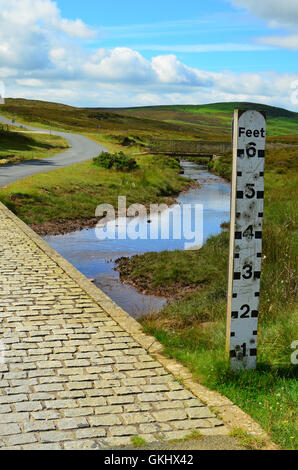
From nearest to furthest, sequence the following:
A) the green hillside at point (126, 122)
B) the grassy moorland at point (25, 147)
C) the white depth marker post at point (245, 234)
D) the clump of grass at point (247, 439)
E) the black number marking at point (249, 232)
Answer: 1. the clump of grass at point (247, 439)
2. the white depth marker post at point (245, 234)
3. the black number marking at point (249, 232)
4. the grassy moorland at point (25, 147)
5. the green hillside at point (126, 122)

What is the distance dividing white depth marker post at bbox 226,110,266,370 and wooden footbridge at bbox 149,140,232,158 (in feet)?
169

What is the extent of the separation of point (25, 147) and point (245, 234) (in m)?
43.1

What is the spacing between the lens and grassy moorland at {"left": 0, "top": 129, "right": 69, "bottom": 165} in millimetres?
38466

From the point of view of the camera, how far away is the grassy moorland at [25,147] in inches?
1514

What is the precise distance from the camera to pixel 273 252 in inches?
479

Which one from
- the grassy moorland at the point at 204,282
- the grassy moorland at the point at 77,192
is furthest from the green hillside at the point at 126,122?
the grassy moorland at the point at 204,282

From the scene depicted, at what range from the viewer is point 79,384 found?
17.2 ft

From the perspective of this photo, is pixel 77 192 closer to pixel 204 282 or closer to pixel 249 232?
pixel 204 282

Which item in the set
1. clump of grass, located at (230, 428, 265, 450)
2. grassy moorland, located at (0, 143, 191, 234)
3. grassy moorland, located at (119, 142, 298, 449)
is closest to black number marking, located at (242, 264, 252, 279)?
grassy moorland, located at (119, 142, 298, 449)

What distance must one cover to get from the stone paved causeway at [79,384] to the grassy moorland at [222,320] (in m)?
0.44

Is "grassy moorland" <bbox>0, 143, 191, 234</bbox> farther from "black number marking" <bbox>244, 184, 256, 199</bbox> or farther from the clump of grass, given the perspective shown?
the clump of grass

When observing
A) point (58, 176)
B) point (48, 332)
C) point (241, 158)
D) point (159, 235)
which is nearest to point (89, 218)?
point (159, 235)

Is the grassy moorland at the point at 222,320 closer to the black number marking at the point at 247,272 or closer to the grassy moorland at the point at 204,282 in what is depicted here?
the grassy moorland at the point at 204,282
